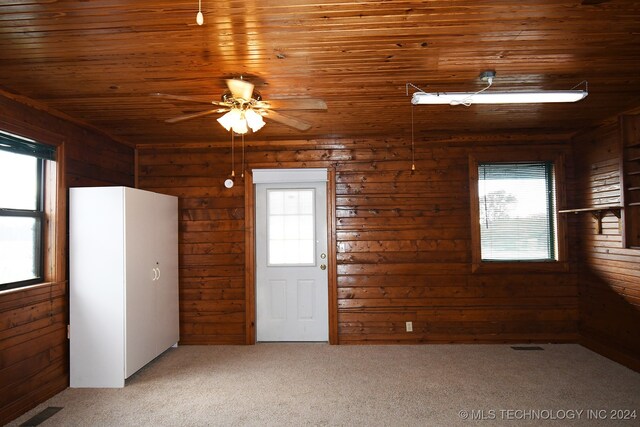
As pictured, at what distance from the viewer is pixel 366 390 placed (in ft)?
10.9

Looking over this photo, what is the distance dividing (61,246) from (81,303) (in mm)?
529

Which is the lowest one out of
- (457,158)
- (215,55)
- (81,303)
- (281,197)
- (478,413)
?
(478,413)

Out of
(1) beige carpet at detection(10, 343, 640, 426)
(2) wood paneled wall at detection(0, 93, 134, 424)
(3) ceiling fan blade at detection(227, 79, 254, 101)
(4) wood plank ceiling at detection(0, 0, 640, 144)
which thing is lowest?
(1) beige carpet at detection(10, 343, 640, 426)

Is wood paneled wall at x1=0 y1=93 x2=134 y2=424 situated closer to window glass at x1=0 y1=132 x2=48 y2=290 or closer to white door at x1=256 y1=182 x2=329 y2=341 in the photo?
window glass at x1=0 y1=132 x2=48 y2=290

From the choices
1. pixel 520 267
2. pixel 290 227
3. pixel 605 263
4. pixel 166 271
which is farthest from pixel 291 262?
pixel 605 263

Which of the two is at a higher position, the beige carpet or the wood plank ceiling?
the wood plank ceiling

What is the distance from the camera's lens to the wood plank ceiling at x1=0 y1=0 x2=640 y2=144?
6.48 ft

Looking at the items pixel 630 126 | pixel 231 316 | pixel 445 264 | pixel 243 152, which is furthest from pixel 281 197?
pixel 630 126

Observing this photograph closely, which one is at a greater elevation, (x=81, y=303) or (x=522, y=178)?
(x=522, y=178)

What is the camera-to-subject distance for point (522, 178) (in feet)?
15.3

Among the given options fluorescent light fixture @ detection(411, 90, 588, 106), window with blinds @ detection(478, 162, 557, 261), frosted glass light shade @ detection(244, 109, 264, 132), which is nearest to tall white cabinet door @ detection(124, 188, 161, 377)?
frosted glass light shade @ detection(244, 109, 264, 132)

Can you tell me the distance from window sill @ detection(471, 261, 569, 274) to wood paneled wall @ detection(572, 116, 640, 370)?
282 millimetres

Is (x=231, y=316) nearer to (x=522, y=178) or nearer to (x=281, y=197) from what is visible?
(x=281, y=197)

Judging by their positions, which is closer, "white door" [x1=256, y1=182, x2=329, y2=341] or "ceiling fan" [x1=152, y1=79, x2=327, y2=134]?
"ceiling fan" [x1=152, y1=79, x2=327, y2=134]
